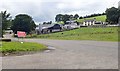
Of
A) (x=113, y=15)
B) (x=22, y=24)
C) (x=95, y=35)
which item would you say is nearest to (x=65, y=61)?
(x=95, y=35)

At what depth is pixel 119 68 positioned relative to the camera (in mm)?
11320

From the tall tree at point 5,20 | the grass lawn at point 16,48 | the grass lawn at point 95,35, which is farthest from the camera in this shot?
the tall tree at point 5,20

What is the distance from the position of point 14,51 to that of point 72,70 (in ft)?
35.7

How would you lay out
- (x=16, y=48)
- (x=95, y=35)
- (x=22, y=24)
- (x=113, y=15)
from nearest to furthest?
1. (x=16, y=48)
2. (x=95, y=35)
3. (x=113, y=15)
4. (x=22, y=24)

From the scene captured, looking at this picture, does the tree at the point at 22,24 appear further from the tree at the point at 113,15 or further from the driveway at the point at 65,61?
the driveway at the point at 65,61

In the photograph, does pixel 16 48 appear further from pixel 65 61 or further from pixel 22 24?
pixel 22 24

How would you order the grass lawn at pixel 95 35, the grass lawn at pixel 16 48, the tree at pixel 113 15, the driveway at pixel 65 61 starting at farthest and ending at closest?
the tree at pixel 113 15, the grass lawn at pixel 95 35, the grass lawn at pixel 16 48, the driveway at pixel 65 61

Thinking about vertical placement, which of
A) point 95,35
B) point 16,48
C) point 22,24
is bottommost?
point 95,35

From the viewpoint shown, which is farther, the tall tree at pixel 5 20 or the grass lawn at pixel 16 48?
the tall tree at pixel 5 20

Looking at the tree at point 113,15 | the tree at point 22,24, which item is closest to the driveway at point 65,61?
the tree at point 113,15

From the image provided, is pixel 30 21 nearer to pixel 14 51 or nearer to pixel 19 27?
pixel 19 27

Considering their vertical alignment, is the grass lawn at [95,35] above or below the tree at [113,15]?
below

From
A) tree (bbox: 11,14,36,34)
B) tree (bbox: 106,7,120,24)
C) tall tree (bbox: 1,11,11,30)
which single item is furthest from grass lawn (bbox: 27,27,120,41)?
tree (bbox: 11,14,36,34)

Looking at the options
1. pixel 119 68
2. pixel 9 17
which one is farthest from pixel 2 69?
pixel 9 17
